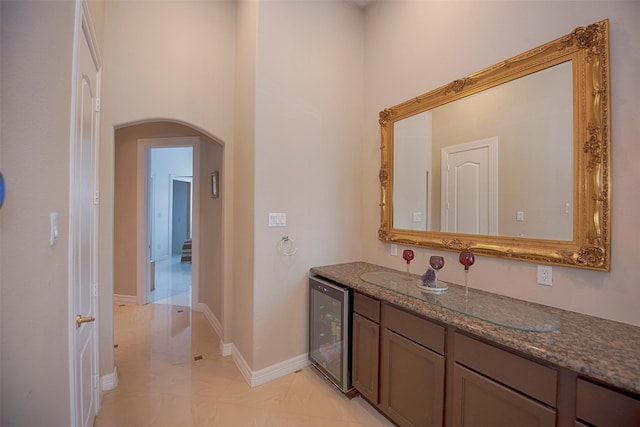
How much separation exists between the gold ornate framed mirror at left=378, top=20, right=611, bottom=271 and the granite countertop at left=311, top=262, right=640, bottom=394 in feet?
0.95

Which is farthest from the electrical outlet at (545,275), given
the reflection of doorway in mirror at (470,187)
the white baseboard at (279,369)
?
the white baseboard at (279,369)

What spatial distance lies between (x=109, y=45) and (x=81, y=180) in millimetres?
1411

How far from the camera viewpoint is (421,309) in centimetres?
152

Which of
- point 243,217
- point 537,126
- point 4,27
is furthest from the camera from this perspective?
point 243,217

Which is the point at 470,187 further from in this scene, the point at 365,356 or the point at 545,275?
the point at 365,356

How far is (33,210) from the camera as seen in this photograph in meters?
0.86

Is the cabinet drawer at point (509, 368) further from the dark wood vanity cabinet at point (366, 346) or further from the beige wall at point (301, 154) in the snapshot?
the beige wall at point (301, 154)

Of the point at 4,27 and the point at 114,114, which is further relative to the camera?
the point at 114,114

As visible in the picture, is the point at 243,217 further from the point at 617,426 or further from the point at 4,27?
the point at 617,426

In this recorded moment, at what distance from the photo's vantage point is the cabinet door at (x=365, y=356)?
1867 millimetres

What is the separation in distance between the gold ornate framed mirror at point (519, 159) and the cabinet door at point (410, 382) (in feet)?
2.64

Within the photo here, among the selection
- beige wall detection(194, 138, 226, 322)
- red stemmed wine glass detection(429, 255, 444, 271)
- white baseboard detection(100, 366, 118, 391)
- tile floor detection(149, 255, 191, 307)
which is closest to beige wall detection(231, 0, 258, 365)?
beige wall detection(194, 138, 226, 322)

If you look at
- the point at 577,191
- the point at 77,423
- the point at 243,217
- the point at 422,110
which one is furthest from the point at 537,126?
the point at 77,423

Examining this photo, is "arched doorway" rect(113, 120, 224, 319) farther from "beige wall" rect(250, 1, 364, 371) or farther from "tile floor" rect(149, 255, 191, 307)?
"beige wall" rect(250, 1, 364, 371)
